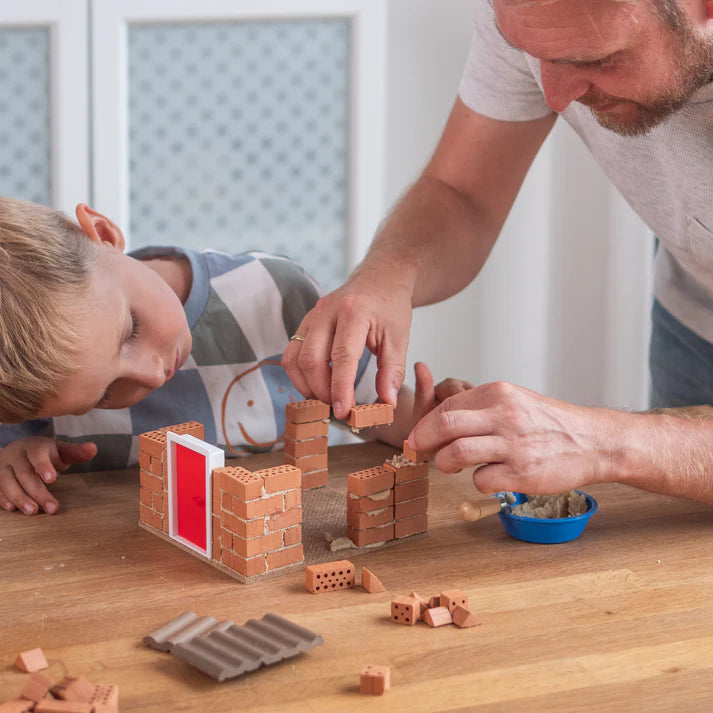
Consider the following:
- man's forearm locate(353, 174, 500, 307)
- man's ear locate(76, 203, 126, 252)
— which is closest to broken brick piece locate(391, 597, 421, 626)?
man's forearm locate(353, 174, 500, 307)

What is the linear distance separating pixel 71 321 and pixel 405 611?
0.60 m

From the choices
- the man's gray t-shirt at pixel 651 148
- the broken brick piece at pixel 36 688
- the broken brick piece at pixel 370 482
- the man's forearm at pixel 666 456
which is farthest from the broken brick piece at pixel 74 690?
the man's gray t-shirt at pixel 651 148

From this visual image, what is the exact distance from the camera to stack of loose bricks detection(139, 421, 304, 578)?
1.22 meters

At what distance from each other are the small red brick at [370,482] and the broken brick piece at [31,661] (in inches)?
18.0

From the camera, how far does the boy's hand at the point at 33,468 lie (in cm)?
144

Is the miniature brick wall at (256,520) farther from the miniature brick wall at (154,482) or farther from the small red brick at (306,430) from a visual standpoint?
the small red brick at (306,430)

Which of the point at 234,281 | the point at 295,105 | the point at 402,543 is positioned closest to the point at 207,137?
the point at 295,105

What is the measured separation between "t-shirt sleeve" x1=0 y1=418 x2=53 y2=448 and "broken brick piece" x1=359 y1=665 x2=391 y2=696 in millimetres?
940

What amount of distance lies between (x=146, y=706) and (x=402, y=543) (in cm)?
47

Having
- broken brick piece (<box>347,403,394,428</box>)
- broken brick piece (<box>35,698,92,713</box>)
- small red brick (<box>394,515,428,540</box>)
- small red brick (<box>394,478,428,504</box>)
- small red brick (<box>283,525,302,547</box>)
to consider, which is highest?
broken brick piece (<box>347,403,394,428</box>)

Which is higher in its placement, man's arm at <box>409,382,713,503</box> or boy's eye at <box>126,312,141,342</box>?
boy's eye at <box>126,312,141,342</box>

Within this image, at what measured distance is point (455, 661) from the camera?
103cm

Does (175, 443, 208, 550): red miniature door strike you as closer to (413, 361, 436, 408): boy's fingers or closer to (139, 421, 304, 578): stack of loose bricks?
(139, 421, 304, 578): stack of loose bricks

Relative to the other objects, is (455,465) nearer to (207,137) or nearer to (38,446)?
(38,446)
